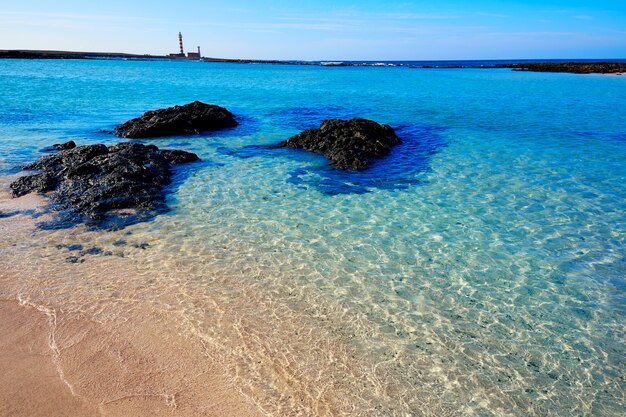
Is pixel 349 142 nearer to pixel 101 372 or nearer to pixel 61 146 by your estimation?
pixel 61 146

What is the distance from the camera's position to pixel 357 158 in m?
15.4

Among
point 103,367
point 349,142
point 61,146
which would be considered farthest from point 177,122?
point 103,367

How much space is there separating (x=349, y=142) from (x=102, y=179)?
944 cm

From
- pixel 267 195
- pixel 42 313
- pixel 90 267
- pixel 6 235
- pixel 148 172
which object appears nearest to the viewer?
pixel 42 313

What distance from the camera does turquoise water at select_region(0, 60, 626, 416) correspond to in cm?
545

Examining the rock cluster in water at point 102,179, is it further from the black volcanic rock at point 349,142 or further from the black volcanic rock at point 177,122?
the black volcanic rock at point 349,142

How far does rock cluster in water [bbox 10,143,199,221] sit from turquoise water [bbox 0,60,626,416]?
→ 3.01ft

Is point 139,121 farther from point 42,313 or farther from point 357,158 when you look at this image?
point 42,313

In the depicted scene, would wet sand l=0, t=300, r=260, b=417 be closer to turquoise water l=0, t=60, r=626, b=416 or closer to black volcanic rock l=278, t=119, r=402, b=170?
turquoise water l=0, t=60, r=626, b=416

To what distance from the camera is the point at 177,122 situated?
21391mm

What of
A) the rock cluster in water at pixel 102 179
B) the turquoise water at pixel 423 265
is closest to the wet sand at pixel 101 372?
the turquoise water at pixel 423 265

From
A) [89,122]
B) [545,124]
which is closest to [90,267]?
[89,122]

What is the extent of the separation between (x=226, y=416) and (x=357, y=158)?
1195cm

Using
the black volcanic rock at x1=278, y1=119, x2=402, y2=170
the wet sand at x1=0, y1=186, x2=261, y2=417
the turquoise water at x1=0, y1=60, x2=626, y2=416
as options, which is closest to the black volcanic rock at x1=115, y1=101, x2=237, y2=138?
the turquoise water at x1=0, y1=60, x2=626, y2=416
